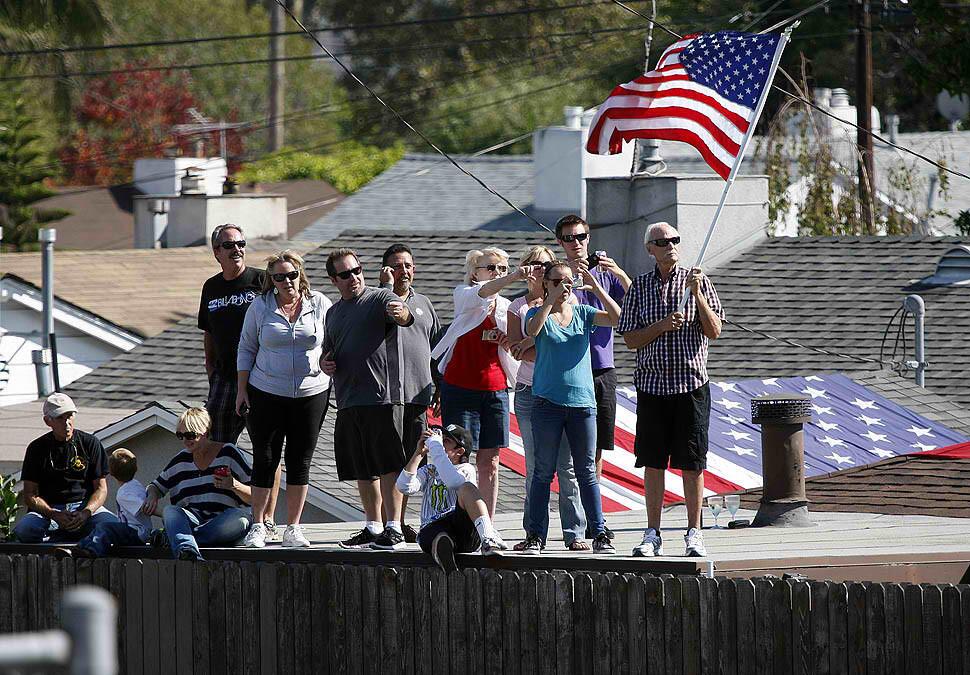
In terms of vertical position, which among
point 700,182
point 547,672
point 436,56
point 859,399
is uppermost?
point 436,56

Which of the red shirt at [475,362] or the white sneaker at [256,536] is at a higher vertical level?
the red shirt at [475,362]

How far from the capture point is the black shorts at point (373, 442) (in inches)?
388

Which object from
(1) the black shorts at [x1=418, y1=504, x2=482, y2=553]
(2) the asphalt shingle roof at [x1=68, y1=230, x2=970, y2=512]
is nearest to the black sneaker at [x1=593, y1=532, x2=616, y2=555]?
(1) the black shorts at [x1=418, y1=504, x2=482, y2=553]

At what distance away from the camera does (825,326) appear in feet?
60.9

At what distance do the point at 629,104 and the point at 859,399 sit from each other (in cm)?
506

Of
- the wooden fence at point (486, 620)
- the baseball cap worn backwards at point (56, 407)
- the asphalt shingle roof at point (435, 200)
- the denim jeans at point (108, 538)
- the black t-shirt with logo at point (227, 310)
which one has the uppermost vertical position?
the asphalt shingle roof at point (435, 200)

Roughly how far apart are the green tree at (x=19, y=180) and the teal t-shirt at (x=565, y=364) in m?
39.5

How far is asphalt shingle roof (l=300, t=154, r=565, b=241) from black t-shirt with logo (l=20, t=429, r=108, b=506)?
912 inches

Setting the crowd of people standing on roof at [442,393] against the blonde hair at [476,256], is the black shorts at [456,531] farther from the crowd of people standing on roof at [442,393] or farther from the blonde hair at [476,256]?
the blonde hair at [476,256]

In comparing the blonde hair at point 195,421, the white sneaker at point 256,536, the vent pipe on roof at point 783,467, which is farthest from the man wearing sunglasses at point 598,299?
the blonde hair at point 195,421

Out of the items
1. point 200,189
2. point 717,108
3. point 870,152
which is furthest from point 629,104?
point 200,189

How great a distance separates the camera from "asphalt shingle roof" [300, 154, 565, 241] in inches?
1411

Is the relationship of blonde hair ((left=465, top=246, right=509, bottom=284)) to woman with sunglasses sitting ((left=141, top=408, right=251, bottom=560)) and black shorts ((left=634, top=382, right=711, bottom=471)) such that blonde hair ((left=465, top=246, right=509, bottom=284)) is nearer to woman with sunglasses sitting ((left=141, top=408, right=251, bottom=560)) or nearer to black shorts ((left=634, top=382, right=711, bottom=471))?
black shorts ((left=634, top=382, right=711, bottom=471))

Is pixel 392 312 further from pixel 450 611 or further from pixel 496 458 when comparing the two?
pixel 450 611
